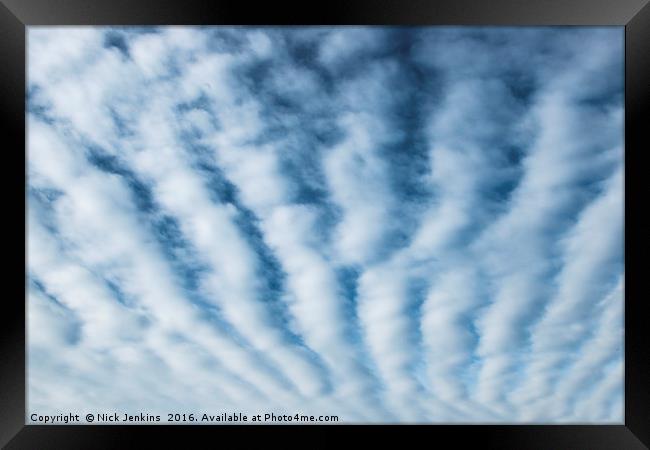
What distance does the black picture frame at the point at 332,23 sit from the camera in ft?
5.84

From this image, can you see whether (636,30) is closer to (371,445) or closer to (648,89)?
(648,89)

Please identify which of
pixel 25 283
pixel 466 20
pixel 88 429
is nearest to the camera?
pixel 88 429

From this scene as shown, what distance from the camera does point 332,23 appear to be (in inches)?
78.7

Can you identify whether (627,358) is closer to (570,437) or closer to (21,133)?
(570,437)

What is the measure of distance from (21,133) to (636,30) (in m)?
2.40

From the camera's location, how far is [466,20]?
204 centimetres

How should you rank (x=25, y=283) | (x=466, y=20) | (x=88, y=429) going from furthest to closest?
1. (x=466, y=20)
2. (x=25, y=283)
3. (x=88, y=429)

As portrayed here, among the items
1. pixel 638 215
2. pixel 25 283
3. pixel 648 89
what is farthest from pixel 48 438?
pixel 648 89

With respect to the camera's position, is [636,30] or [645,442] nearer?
[645,442]

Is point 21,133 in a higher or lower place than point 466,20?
lower

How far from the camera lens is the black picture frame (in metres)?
1.78

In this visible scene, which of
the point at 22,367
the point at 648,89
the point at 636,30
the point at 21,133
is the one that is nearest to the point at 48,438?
the point at 22,367

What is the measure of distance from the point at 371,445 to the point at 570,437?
2.32 ft

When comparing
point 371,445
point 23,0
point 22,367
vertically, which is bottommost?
point 371,445
